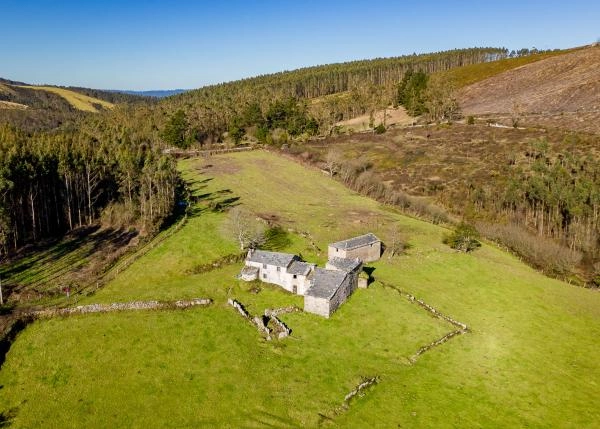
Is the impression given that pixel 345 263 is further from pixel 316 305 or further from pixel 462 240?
pixel 462 240

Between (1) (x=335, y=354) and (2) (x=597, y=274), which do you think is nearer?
(1) (x=335, y=354)

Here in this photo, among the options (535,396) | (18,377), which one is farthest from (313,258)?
(18,377)

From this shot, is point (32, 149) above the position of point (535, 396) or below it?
above

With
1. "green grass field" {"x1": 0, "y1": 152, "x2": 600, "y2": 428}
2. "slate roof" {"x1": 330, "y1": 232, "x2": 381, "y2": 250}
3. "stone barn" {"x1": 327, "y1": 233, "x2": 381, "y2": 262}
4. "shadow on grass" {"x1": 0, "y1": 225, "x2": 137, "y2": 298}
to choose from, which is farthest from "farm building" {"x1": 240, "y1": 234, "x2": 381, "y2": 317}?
"shadow on grass" {"x1": 0, "y1": 225, "x2": 137, "y2": 298}

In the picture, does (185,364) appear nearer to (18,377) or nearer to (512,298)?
(18,377)

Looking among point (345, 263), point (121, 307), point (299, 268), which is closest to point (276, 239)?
point (299, 268)
